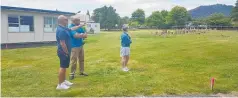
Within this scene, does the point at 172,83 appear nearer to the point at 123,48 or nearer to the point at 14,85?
the point at 123,48

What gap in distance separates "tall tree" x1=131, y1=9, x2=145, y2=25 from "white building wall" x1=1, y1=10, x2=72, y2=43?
3727 inches

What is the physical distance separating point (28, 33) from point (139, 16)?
9812 centimetres

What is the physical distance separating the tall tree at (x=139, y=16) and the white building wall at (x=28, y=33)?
94.7 m

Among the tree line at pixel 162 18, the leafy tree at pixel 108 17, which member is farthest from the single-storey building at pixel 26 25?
the leafy tree at pixel 108 17

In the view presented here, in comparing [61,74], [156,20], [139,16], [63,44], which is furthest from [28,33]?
[139,16]

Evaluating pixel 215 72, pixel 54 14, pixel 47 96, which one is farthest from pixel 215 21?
pixel 47 96

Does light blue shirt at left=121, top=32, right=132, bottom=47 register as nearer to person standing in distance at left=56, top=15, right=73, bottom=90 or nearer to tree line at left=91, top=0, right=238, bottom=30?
person standing in distance at left=56, top=15, right=73, bottom=90

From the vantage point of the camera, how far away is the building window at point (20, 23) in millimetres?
21984

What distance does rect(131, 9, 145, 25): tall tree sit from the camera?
11862 centimetres

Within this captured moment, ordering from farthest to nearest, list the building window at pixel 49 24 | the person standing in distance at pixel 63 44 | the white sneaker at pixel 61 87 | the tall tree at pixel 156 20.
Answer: the tall tree at pixel 156 20
the building window at pixel 49 24
the white sneaker at pixel 61 87
the person standing in distance at pixel 63 44

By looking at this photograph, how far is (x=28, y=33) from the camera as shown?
76.8 ft

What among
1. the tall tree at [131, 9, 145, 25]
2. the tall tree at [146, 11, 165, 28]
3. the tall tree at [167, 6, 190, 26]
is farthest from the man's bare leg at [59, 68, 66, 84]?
the tall tree at [131, 9, 145, 25]

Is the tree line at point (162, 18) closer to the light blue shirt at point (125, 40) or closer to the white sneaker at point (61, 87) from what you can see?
the light blue shirt at point (125, 40)

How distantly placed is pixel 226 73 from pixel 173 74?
1.81 metres
